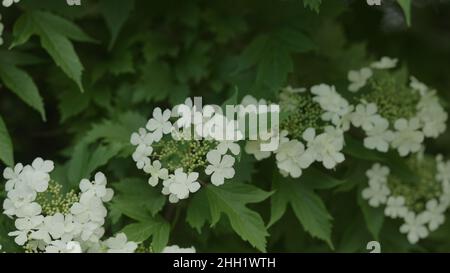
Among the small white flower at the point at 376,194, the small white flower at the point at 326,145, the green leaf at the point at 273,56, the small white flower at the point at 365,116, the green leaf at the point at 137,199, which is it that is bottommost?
the small white flower at the point at 376,194

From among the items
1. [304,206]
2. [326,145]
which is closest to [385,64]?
[326,145]

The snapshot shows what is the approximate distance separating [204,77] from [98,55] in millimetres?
467

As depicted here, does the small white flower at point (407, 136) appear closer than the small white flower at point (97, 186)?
No

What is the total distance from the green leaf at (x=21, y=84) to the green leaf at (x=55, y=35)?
0.12 m

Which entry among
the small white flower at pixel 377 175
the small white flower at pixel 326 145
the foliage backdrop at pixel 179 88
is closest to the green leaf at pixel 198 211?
A: the foliage backdrop at pixel 179 88

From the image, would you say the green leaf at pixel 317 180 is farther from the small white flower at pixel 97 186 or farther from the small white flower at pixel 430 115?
the small white flower at pixel 97 186

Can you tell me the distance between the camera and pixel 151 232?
Result: 91.4 inches

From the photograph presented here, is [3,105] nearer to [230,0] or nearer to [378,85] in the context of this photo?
[230,0]

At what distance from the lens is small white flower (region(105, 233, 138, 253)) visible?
2.19m

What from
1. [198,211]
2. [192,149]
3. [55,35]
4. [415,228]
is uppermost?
[55,35]

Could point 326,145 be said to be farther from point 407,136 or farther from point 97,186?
point 97,186

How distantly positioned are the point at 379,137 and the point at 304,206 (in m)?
0.40

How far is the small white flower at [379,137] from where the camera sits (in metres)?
2.68

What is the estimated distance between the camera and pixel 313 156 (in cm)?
251
